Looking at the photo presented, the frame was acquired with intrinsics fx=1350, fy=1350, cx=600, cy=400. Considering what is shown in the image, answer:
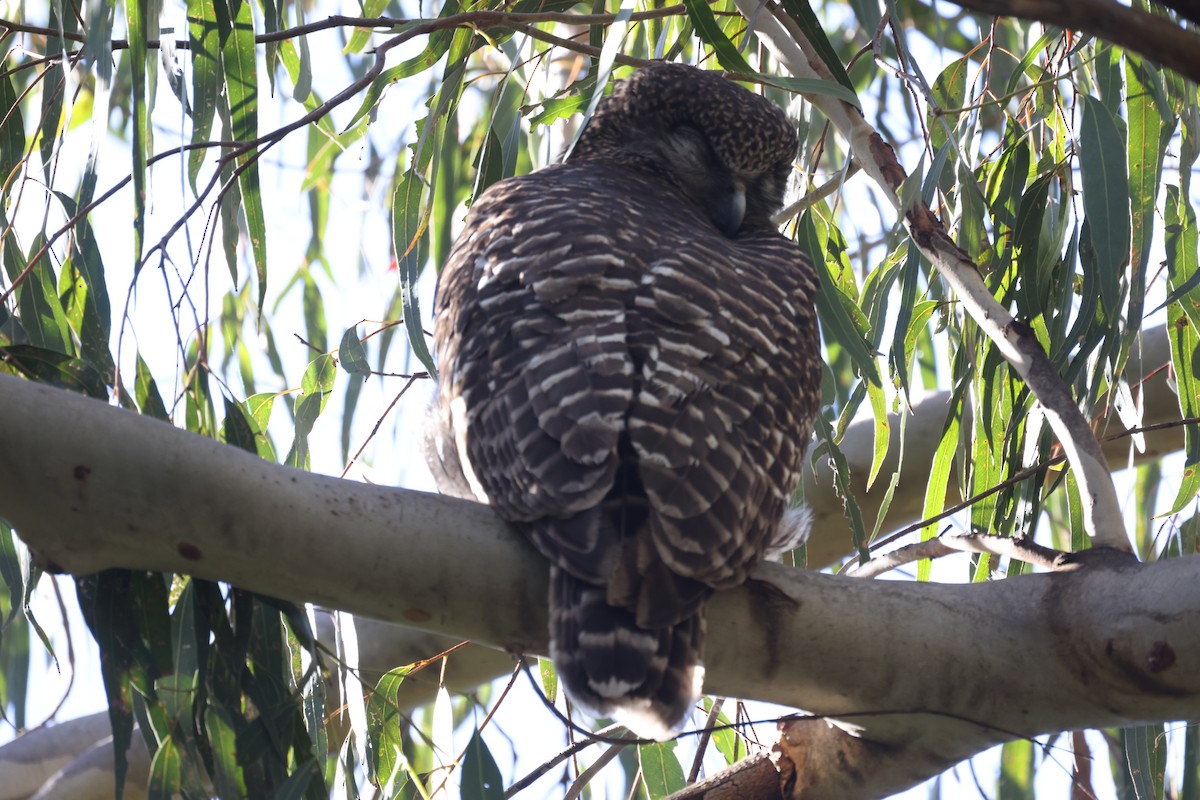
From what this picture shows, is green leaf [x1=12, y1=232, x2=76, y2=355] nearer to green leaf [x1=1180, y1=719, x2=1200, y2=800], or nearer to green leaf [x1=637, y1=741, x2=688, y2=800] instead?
green leaf [x1=637, y1=741, x2=688, y2=800]

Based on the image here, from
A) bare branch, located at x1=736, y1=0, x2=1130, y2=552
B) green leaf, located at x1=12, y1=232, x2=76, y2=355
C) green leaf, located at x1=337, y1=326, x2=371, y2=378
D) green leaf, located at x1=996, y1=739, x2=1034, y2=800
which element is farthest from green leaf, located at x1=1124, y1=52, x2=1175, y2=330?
green leaf, located at x1=12, y1=232, x2=76, y2=355

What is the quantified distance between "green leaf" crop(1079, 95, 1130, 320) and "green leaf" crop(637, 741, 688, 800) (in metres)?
1.24

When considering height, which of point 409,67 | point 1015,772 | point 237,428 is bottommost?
point 1015,772

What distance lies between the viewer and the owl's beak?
305 centimetres

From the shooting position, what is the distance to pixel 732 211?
3.09 m

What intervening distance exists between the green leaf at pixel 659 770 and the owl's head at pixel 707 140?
1144 millimetres

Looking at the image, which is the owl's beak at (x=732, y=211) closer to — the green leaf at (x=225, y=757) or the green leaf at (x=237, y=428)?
the green leaf at (x=237, y=428)

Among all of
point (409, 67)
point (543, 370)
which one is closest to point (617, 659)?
point (543, 370)

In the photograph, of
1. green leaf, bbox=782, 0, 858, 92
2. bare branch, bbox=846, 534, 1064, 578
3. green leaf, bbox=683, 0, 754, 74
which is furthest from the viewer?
green leaf, bbox=782, 0, 858, 92

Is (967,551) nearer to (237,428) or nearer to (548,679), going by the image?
(548,679)

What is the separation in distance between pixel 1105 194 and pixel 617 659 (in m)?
1.19

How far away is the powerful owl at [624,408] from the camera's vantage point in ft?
5.57

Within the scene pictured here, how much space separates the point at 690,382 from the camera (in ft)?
6.22

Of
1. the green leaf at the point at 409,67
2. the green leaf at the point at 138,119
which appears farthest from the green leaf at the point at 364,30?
the green leaf at the point at 138,119
